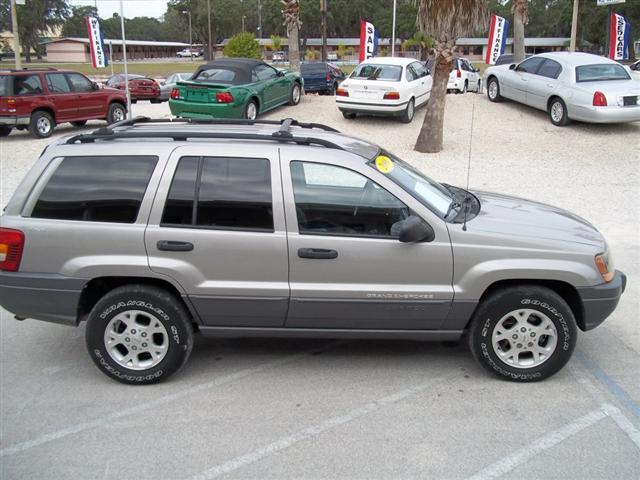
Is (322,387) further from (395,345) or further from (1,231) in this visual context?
(1,231)

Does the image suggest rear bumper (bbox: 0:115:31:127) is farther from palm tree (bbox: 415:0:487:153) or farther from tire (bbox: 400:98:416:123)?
palm tree (bbox: 415:0:487:153)

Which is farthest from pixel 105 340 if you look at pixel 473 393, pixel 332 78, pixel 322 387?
pixel 332 78

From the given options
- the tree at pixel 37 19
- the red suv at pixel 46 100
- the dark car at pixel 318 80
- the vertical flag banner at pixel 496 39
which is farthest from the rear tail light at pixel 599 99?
the tree at pixel 37 19

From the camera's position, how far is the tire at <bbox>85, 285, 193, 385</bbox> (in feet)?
14.0

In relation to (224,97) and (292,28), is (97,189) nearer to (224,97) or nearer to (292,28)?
(224,97)

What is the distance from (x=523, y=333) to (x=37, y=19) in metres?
93.0

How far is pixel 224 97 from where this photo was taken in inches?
552

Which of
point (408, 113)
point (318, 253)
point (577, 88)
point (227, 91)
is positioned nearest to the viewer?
point (318, 253)

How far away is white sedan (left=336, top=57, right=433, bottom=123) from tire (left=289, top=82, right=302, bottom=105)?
2.35 m

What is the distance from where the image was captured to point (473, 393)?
4.28m

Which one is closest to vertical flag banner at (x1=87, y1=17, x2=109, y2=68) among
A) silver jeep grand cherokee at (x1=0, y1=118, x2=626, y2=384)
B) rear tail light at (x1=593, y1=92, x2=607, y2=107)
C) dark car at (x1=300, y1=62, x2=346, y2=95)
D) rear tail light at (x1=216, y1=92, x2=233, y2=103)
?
dark car at (x1=300, y1=62, x2=346, y2=95)

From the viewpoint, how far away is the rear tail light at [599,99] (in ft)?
43.6

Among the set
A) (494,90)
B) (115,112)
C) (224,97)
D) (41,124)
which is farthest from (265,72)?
(494,90)

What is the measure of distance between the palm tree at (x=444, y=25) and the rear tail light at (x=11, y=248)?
9.34 m
